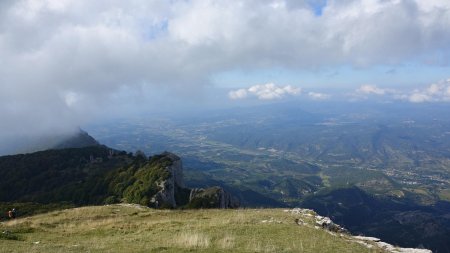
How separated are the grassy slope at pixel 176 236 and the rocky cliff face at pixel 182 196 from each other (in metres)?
29.4

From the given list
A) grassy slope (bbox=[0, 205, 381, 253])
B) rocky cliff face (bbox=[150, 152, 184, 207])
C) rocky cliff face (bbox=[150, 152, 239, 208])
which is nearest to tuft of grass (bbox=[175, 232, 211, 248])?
grassy slope (bbox=[0, 205, 381, 253])

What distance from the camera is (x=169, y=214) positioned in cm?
3762

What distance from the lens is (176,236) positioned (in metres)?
24.4

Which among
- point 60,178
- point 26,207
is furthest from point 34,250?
point 60,178

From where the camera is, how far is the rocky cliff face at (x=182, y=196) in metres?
64.9

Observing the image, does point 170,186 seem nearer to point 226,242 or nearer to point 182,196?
point 182,196

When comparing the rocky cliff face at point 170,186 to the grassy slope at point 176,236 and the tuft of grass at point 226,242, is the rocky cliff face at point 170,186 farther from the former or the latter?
the tuft of grass at point 226,242

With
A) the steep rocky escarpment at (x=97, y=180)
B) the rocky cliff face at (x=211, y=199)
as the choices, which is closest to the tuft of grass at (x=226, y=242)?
the rocky cliff face at (x=211, y=199)

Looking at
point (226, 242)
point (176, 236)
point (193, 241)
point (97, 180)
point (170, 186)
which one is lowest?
point (97, 180)

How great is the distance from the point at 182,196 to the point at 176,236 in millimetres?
57357

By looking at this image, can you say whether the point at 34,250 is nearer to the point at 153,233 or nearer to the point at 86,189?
the point at 153,233

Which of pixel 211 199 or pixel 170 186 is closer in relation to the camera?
pixel 211 199

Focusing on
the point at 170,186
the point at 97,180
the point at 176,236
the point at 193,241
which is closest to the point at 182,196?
the point at 170,186

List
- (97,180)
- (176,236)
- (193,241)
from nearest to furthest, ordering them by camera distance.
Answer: (193,241), (176,236), (97,180)
